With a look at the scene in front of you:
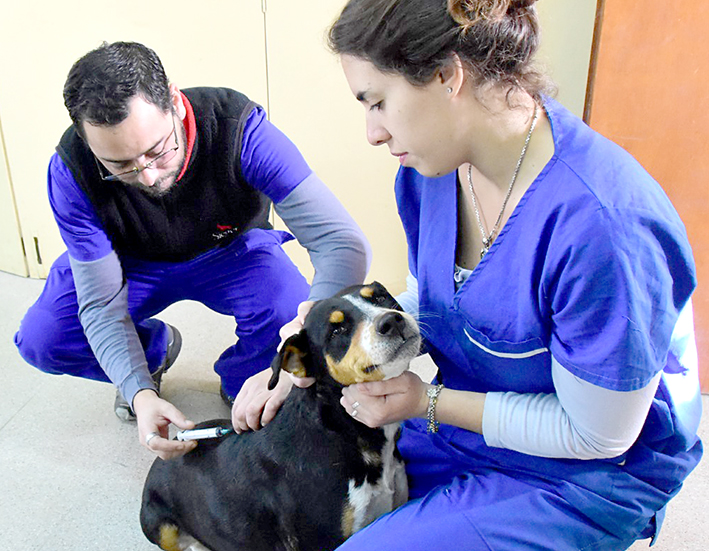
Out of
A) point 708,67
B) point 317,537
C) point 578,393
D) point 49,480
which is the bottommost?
point 49,480

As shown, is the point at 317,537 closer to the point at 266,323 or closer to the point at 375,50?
the point at 266,323

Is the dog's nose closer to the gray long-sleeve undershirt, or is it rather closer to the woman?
the woman

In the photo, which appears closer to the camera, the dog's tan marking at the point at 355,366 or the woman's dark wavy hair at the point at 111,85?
the dog's tan marking at the point at 355,366

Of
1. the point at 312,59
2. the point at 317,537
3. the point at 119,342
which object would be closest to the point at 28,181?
the point at 312,59

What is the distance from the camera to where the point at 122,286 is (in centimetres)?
194

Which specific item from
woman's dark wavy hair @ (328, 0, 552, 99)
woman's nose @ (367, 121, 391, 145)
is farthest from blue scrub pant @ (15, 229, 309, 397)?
woman's dark wavy hair @ (328, 0, 552, 99)

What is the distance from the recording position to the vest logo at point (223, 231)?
2.01 meters

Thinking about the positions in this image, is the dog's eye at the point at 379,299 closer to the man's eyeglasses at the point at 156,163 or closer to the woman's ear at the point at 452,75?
the woman's ear at the point at 452,75

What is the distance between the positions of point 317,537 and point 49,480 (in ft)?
3.40

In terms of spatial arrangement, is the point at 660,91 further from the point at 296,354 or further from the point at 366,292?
the point at 296,354

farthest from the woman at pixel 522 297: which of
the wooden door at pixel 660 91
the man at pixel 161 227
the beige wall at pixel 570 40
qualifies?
the beige wall at pixel 570 40

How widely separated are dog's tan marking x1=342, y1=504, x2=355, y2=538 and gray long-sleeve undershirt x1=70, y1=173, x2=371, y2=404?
0.59 m

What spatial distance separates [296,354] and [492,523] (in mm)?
499

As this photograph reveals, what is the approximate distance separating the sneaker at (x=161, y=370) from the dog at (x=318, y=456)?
0.78 m
